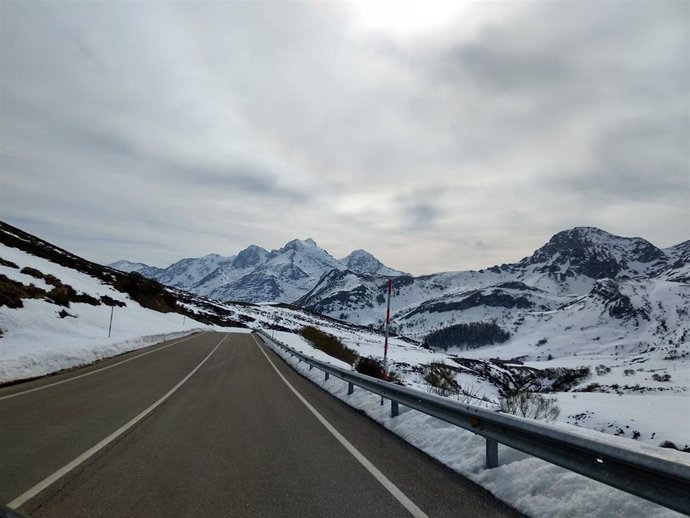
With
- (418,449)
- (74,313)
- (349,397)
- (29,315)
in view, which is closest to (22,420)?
(418,449)

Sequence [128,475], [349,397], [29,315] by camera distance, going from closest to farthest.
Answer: [128,475]
[349,397]
[29,315]

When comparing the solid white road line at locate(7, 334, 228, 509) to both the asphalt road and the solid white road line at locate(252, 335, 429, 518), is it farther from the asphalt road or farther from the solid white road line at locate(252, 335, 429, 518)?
the solid white road line at locate(252, 335, 429, 518)

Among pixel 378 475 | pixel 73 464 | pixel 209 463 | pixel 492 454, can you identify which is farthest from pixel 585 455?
pixel 73 464

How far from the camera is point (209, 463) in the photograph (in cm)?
575

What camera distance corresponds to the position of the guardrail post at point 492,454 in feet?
18.2

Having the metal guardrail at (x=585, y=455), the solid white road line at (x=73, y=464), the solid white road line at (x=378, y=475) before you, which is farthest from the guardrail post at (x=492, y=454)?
the solid white road line at (x=73, y=464)

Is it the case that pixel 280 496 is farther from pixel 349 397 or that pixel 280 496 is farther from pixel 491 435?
pixel 349 397

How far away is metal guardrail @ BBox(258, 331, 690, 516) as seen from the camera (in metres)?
3.24

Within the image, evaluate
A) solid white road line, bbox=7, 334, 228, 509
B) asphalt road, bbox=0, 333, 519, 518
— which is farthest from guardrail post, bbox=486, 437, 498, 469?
solid white road line, bbox=7, 334, 228, 509

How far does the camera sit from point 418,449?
6910mm

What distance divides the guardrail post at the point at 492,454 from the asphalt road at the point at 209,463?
0.44m

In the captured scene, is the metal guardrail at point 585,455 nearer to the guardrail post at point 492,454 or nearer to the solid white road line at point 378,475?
the guardrail post at point 492,454

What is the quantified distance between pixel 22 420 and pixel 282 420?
175 inches

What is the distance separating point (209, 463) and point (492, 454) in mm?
3563
